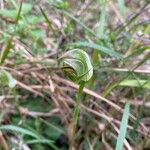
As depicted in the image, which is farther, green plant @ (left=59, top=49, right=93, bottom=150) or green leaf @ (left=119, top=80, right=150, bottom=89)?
green leaf @ (left=119, top=80, right=150, bottom=89)

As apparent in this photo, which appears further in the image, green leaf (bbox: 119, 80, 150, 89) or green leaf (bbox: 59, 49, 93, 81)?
green leaf (bbox: 119, 80, 150, 89)

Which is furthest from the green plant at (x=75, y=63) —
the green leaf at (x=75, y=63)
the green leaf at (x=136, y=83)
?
the green leaf at (x=136, y=83)

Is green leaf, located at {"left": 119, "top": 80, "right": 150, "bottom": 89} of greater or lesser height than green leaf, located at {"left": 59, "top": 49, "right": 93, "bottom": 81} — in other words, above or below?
above

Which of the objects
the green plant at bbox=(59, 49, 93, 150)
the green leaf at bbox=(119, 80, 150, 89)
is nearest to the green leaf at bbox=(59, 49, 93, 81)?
the green plant at bbox=(59, 49, 93, 150)

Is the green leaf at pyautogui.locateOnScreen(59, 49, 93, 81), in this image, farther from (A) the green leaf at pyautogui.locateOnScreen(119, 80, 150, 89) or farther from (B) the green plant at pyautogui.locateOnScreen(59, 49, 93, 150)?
(A) the green leaf at pyautogui.locateOnScreen(119, 80, 150, 89)

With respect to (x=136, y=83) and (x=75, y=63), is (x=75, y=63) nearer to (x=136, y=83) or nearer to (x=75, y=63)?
(x=75, y=63)

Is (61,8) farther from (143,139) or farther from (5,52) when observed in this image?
(143,139)

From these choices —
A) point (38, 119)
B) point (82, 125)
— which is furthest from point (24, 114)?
point (82, 125)

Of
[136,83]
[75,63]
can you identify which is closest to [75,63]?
[75,63]

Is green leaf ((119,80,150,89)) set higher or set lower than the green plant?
higher
